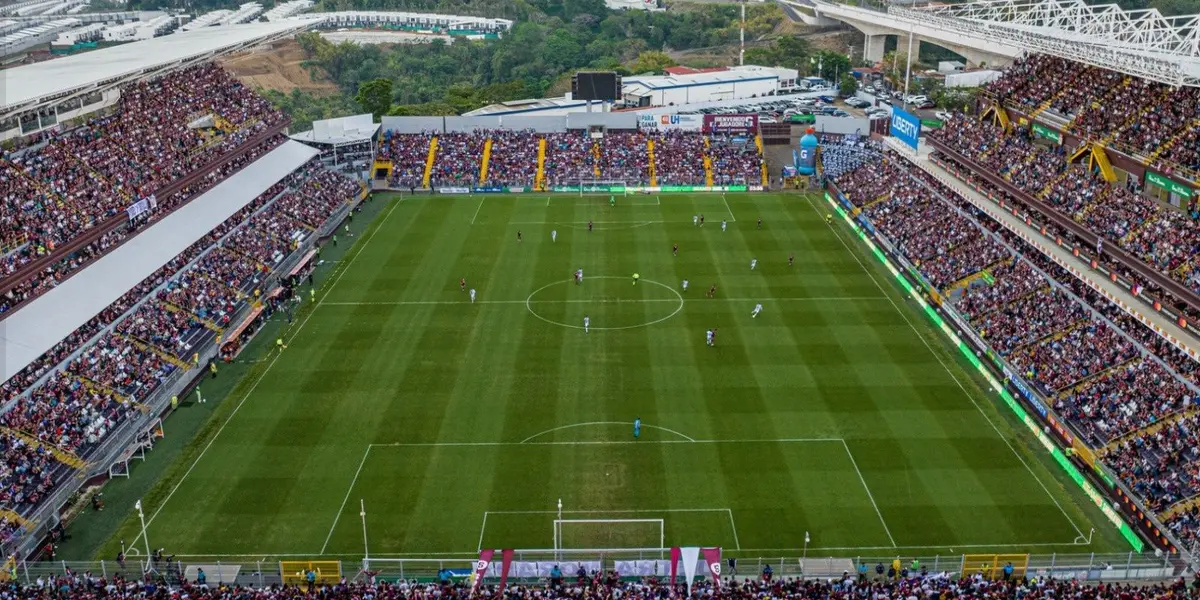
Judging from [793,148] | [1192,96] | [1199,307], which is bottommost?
[793,148]

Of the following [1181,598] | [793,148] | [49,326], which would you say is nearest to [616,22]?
[793,148]

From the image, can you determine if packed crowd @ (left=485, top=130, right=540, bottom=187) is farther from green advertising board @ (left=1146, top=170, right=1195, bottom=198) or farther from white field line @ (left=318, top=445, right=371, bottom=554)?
green advertising board @ (left=1146, top=170, right=1195, bottom=198)

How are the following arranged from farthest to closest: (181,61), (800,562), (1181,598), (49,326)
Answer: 1. (181,61)
2. (49,326)
3. (800,562)
4. (1181,598)

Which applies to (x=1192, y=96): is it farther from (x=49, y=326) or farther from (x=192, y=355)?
(x=49, y=326)

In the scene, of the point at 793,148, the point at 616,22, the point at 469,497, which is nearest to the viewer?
the point at 469,497

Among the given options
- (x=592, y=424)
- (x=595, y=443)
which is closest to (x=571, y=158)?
(x=592, y=424)

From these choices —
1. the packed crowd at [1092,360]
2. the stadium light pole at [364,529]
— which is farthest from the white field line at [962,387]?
the stadium light pole at [364,529]
